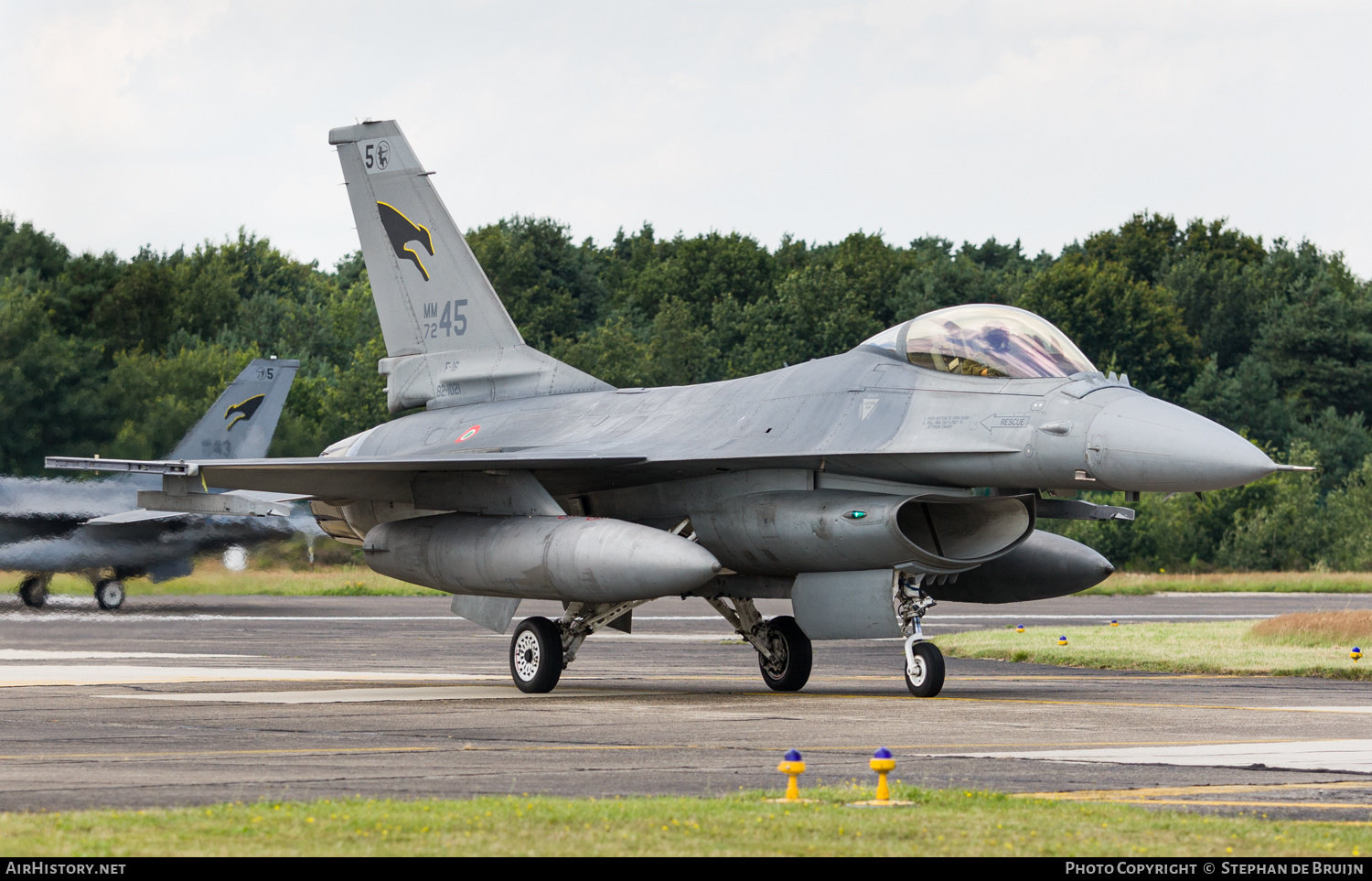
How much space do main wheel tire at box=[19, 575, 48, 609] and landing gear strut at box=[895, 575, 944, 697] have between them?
2125 cm

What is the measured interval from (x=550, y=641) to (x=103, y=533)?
55.2ft

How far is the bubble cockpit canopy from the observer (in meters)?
13.8

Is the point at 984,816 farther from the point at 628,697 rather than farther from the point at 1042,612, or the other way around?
the point at 1042,612

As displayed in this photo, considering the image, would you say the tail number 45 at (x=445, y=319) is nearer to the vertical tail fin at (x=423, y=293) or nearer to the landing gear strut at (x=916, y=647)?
the vertical tail fin at (x=423, y=293)

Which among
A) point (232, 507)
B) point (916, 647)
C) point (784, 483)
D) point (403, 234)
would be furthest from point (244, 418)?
point (916, 647)

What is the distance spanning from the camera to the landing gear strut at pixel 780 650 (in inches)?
627

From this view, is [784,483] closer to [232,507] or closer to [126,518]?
[232,507]

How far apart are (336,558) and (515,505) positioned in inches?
→ 998

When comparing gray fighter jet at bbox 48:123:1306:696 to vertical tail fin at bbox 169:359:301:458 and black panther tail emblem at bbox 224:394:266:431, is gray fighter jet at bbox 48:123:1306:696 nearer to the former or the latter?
vertical tail fin at bbox 169:359:301:458

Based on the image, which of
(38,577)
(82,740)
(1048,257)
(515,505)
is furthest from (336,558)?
(1048,257)

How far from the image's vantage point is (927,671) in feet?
46.2

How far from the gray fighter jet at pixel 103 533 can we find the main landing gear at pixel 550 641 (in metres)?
13.2

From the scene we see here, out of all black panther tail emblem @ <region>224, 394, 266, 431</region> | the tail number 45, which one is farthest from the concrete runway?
black panther tail emblem @ <region>224, 394, 266, 431</region>
